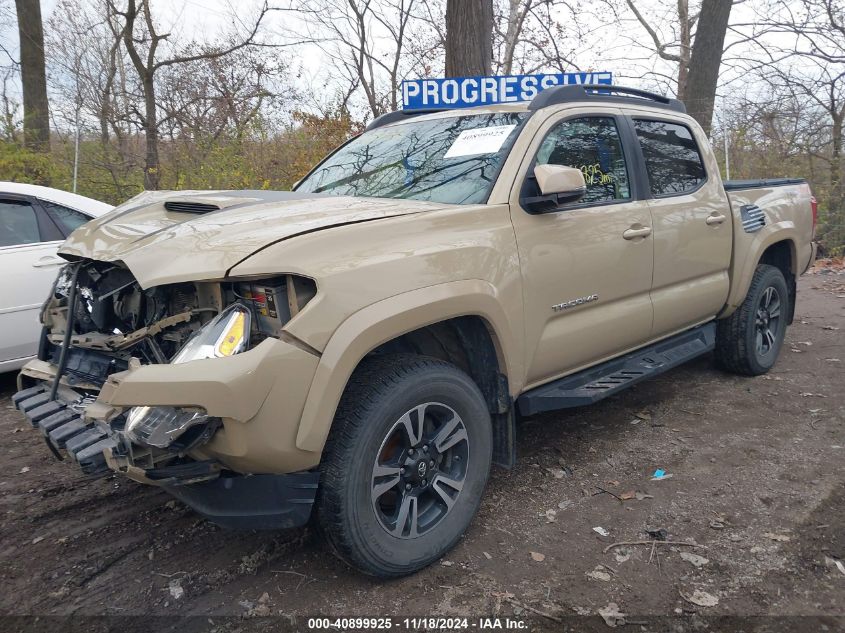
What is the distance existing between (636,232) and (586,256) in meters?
0.51

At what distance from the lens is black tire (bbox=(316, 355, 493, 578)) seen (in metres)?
2.42

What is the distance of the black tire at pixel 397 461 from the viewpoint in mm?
2416

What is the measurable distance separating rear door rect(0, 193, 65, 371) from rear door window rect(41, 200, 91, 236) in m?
0.06

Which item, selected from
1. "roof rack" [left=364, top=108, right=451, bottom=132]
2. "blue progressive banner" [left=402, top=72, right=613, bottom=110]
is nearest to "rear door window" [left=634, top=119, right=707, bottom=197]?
"roof rack" [left=364, top=108, right=451, bottom=132]

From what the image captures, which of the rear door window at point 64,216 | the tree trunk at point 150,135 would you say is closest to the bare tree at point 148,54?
the tree trunk at point 150,135

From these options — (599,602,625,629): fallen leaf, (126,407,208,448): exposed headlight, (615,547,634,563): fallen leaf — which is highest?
(126,407,208,448): exposed headlight

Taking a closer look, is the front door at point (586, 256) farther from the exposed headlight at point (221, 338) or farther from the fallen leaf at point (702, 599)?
the exposed headlight at point (221, 338)

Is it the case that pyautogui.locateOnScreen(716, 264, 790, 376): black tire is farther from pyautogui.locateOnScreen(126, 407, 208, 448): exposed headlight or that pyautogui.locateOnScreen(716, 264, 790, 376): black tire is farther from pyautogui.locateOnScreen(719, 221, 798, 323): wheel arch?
pyautogui.locateOnScreen(126, 407, 208, 448): exposed headlight

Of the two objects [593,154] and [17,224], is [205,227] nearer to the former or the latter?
[593,154]

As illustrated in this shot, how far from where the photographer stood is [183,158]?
11.8m

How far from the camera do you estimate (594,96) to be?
3812 millimetres

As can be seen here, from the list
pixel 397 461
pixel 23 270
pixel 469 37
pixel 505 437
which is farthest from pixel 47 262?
pixel 469 37

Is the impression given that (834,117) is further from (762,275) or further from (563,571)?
(563,571)

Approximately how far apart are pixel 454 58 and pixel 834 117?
814cm
